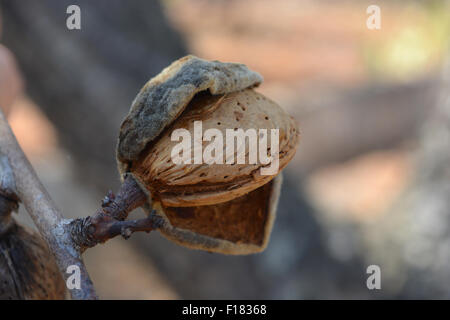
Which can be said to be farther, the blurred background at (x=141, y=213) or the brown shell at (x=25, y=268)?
the blurred background at (x=141, y=213)

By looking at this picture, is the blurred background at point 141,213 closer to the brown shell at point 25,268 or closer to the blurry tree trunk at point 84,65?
the blurry tree trunk at point 84,65

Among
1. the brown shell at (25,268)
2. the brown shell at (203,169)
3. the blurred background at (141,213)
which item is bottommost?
the brown shell at (25,268)

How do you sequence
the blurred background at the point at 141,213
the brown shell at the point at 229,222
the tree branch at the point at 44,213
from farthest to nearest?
1. the blurred background at the point at 141,213
2. the brown shell at the point at 229,222
3. the tree branch at the point at 44,213

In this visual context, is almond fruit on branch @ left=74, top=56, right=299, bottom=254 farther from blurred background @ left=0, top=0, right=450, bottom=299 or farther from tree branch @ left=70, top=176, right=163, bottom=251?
blurred background @ left=0, top=0, right=450, bottom=299

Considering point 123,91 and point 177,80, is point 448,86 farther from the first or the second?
point 177,80

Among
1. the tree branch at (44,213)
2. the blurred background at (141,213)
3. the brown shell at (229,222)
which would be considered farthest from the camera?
the blurred background at (141,213)

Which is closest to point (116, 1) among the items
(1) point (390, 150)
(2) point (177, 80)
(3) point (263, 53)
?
(2) point (177, 80)

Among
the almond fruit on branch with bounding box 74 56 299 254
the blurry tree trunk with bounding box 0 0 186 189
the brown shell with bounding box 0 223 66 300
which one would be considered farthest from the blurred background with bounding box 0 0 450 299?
the almond fruit on branch with bounding box 74 56 299 254

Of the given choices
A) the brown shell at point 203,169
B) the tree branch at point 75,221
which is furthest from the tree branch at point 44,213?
the brown shell at point 203,169

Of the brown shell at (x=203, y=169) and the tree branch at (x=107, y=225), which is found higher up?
the brown shell at (x=203, y=169)
